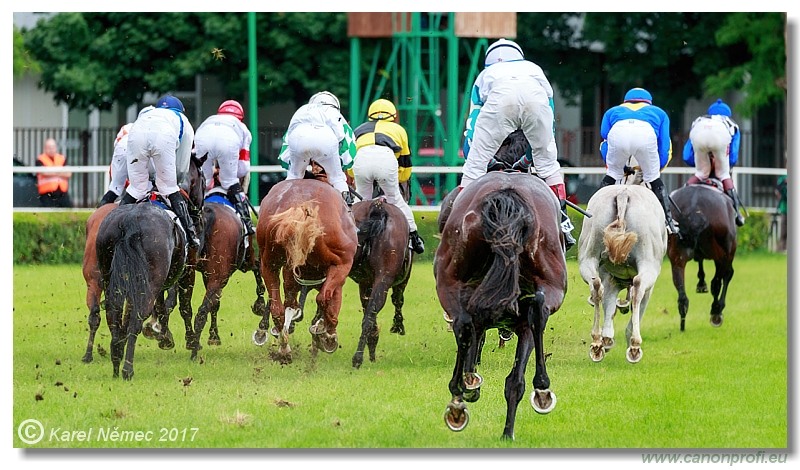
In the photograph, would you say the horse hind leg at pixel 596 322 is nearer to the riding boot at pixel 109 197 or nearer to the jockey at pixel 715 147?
the jockey at pixel 715 147

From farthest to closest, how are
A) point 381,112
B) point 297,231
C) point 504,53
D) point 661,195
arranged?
point 381,112
point 661,195
point 297,231
point 504,53

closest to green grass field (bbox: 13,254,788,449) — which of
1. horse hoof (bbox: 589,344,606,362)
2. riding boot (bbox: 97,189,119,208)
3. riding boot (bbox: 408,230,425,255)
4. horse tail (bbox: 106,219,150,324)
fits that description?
horse hoof (bbox: 589,344,606,362)

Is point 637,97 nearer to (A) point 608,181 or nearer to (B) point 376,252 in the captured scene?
(A) point 608,181

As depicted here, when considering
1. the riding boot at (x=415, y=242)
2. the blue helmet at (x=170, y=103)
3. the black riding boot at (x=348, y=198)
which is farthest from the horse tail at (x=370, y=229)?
the blue helmet at (x=170, y=103)

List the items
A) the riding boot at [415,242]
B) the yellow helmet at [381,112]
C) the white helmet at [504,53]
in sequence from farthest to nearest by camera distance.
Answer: the yellow helmet at [381,112]
the riding boot at [415,242]
the white helmet at [504,53]

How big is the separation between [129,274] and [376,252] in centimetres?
199

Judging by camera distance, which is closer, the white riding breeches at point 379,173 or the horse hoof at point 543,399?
the horse hoof at point 543,399

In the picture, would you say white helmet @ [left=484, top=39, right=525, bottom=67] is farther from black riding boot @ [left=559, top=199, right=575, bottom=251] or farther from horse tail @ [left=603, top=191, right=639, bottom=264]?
horse tail @ [left=603, top=191, right=639, bottom=264]

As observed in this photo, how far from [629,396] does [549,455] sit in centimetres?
187

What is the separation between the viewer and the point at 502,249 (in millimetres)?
6516

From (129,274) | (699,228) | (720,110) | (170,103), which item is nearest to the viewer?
(129,274)

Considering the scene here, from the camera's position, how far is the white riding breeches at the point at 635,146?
32.6 feet

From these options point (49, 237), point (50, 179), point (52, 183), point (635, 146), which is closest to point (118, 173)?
point (635, 146)

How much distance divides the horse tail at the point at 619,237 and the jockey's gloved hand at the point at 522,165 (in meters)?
1.71
